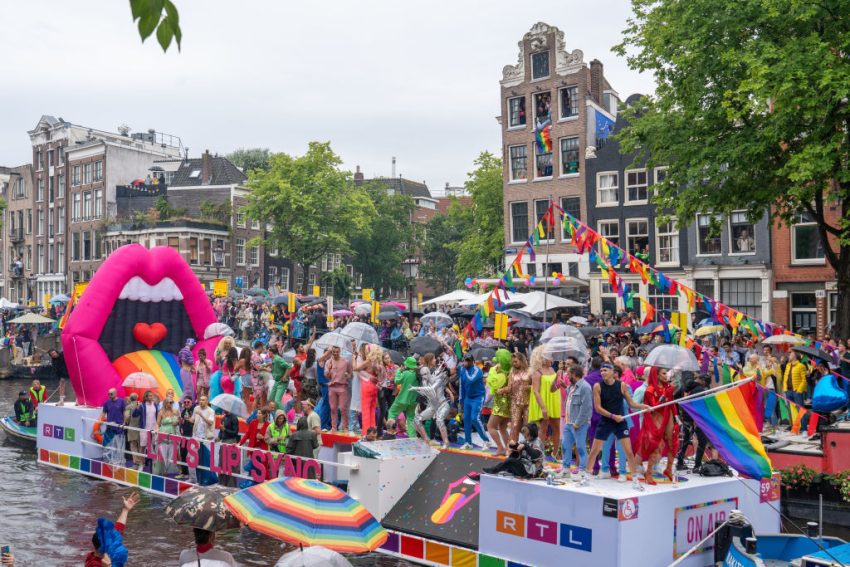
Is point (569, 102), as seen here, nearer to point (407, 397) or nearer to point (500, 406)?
point (407, 397)

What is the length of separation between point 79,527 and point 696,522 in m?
10.5

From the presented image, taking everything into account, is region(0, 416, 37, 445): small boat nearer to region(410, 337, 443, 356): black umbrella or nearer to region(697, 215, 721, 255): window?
region(410, 337, 443, 356): black umbrella

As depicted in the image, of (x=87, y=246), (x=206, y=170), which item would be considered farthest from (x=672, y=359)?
(x=87, y=246)

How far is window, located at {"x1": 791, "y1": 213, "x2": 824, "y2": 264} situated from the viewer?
32531mm

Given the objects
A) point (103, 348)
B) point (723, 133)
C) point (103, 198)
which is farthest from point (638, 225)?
point (103, 198)

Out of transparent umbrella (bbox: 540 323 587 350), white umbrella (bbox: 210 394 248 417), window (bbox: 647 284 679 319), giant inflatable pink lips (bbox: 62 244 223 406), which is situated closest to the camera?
transparent umbrella (bbox: 540 323 587 350)

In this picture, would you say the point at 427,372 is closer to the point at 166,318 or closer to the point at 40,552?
the point at 40,552

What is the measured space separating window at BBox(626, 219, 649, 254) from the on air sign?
1057 inches

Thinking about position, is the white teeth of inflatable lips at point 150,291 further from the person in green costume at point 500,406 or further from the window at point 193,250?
the window at point 193,250

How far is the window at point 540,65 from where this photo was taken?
40469mm

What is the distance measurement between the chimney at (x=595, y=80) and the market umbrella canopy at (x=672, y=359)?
1176 inches

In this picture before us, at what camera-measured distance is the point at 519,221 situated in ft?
136

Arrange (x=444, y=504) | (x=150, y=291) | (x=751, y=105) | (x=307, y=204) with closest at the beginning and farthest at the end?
(x=444, y=504)
(x=150, y=291)
(x=751, y=105)
(x=307, y=204)

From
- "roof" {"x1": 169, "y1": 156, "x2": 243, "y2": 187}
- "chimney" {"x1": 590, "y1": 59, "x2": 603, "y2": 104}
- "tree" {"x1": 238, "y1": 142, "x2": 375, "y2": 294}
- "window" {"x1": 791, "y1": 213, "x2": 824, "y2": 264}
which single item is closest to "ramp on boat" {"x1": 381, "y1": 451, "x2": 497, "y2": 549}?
"window" {"x1": 791, "y1": 213, "x2": 824, "y2": 264}
